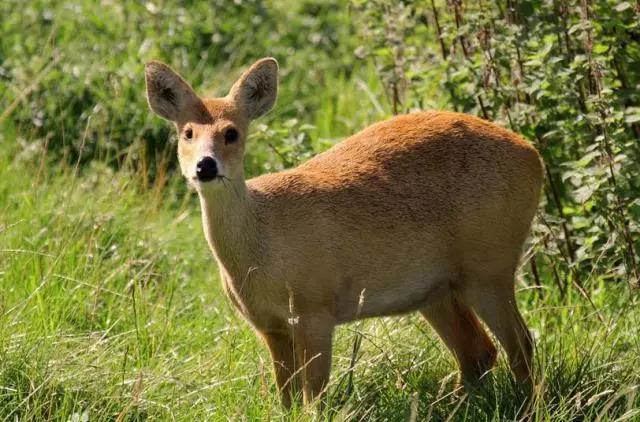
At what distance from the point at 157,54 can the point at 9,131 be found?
141cm

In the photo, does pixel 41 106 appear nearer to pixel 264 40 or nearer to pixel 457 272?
pixel 264 40

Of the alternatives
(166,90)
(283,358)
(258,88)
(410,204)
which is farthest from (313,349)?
(166,90)

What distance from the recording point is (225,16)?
11.4 meters

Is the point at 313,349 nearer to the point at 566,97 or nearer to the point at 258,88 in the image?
the point at 258,88

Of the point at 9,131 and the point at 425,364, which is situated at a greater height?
the point at 9,131

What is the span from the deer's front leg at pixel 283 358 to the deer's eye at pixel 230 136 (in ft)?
2.90

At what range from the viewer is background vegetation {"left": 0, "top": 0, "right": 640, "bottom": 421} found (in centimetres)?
585

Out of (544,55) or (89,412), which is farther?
(544,55)

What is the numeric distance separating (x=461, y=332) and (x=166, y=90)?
1839 mm

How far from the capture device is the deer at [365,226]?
604 cm

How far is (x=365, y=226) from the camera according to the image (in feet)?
20.9

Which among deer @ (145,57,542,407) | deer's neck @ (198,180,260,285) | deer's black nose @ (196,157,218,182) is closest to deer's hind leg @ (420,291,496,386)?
deer @ (145,57,542,407)

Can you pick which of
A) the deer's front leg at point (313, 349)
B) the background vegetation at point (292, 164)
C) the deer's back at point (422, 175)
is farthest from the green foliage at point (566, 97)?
the deer's front leg at point (313, 349)

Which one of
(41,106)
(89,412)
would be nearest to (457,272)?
(89,412)
